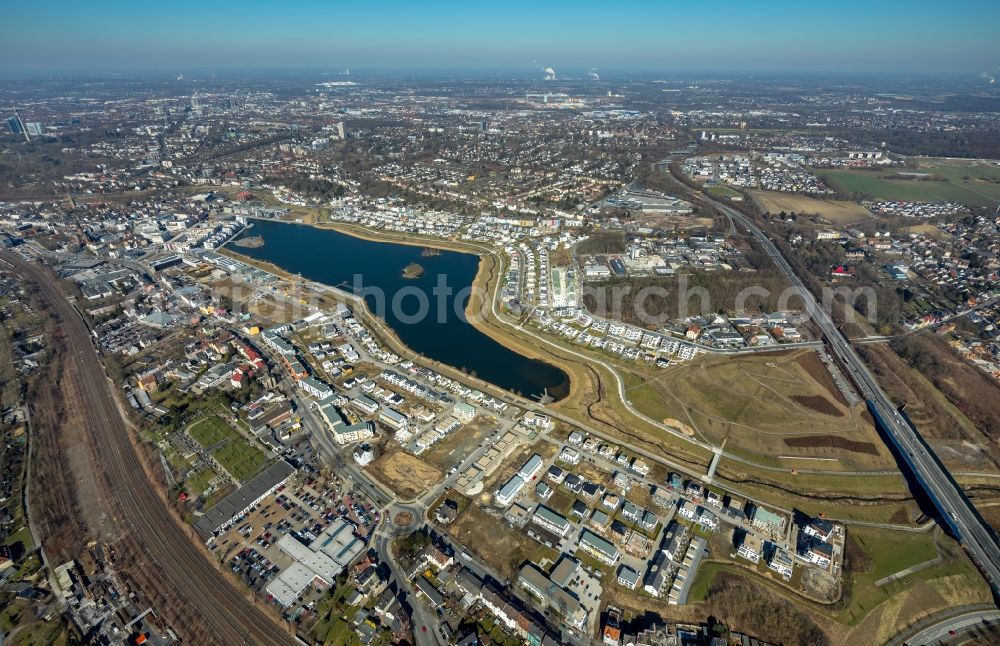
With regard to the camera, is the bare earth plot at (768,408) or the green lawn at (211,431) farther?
the green lawn at (211,431)

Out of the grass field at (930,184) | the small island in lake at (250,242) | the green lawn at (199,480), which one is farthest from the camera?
the grass field at (930,184)

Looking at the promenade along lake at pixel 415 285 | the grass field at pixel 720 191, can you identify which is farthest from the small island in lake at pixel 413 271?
the grass field at pixel 720 191

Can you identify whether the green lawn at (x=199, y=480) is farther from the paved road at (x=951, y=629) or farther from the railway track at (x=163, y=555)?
the paved road at (x=951, y=629)

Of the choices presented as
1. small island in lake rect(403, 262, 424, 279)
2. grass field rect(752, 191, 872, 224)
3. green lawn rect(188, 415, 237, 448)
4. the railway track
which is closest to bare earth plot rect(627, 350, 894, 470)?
the railway track

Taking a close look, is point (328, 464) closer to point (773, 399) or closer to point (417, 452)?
point (417, 452)

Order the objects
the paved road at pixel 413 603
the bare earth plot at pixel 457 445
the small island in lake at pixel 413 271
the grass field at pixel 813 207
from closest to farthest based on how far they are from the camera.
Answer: the paved road at pixel 413 603
the bare earth plot at pixel 457 445
the small island in lake at pixel 413 271
the grass field at pixel 813 207

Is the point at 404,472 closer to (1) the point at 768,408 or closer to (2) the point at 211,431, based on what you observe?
(2) the point at 211,431

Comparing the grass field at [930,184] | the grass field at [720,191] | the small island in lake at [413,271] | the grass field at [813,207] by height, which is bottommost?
the small island in lake at [413,271]

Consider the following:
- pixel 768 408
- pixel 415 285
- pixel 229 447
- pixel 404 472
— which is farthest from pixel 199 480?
pixel 768 408
